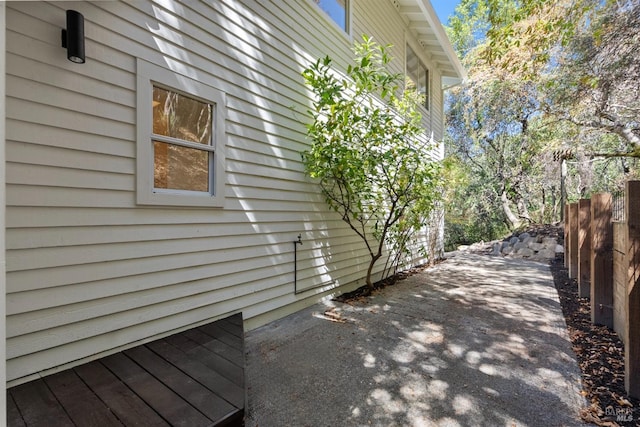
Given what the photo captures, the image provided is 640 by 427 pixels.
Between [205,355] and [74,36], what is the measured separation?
2229 mm

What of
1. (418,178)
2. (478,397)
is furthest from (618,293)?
(418,178)

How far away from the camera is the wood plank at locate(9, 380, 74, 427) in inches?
59.2

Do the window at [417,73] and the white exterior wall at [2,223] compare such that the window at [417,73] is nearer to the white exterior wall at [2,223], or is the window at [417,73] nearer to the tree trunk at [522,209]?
the white exterior wall at [2,223]

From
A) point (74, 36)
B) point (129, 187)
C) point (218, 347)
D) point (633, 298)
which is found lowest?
point (218, 347)

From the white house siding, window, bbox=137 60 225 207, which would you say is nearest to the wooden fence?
the white house siding

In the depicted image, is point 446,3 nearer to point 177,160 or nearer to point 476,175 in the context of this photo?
point 476,175

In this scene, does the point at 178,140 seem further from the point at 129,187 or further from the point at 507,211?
the point at 507,211

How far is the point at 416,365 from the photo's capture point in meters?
2.60

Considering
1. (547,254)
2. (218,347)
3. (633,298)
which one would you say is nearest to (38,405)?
(218,347)

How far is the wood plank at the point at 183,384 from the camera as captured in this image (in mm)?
1626

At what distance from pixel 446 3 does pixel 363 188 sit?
61.1ft

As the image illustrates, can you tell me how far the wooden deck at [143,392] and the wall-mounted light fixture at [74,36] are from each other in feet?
6.44

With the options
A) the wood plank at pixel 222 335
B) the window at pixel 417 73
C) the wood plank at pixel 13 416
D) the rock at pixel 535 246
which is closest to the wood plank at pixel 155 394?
the wood plank at pixel 13 416

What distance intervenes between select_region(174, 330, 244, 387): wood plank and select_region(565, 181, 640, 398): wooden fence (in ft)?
8.45
